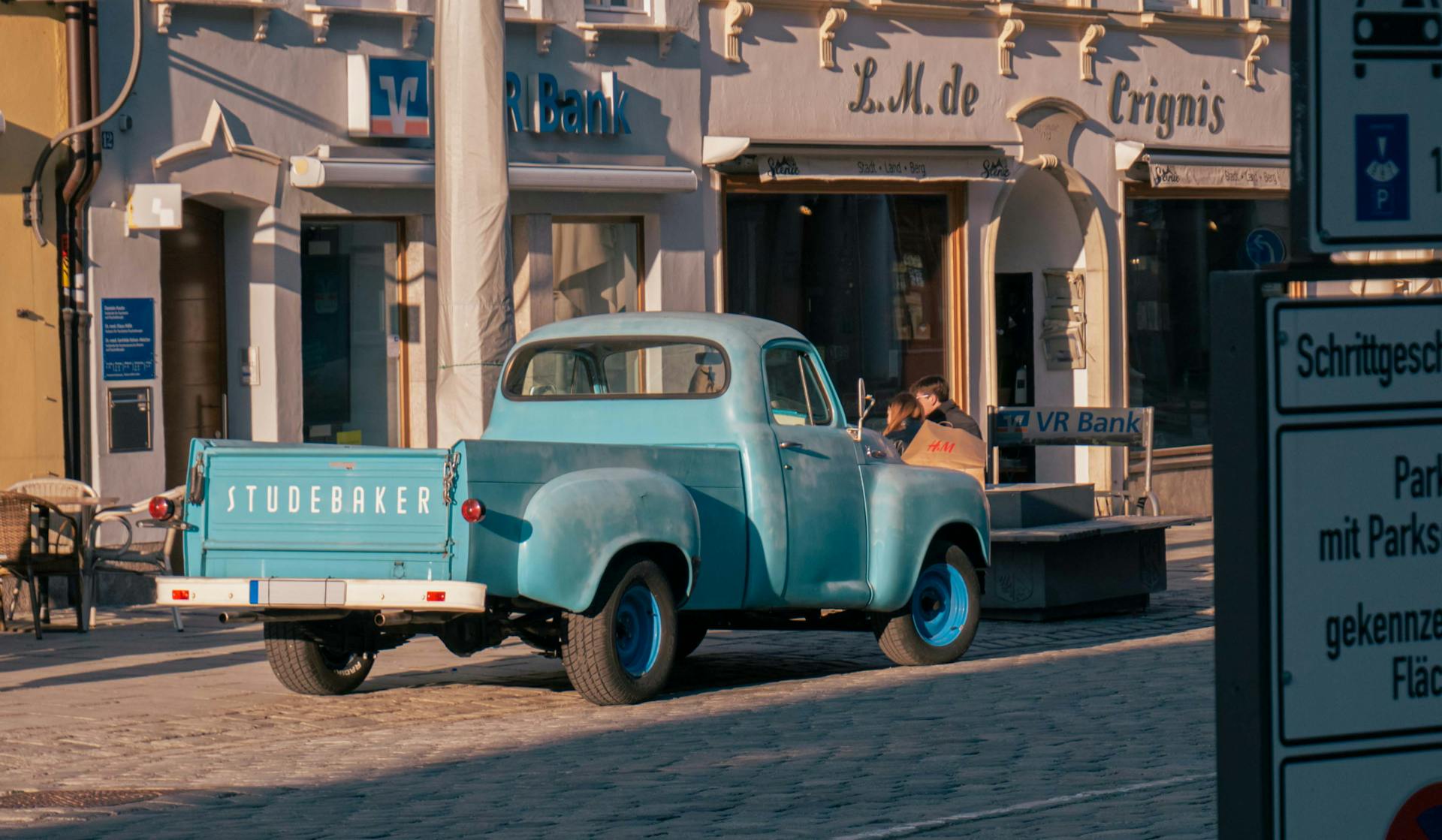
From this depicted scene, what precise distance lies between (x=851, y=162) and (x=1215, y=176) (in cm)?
580

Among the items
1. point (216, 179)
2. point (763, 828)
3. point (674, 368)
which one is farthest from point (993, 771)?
point (216, 179)

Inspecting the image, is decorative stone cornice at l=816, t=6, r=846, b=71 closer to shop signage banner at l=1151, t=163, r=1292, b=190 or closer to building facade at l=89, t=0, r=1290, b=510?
building facade at l=89, t=0, r=1290, b=510

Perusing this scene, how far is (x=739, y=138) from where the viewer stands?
20.4 metres

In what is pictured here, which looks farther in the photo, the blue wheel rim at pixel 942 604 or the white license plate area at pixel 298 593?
the blue wheel rim at pixel 942 604

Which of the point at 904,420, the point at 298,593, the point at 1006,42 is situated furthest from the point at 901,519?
the point at 1006,42

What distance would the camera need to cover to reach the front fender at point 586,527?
10.4m

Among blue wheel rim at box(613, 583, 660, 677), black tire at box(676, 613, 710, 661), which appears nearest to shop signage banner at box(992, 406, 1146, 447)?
black tire at box(676, 613, 710, 661)

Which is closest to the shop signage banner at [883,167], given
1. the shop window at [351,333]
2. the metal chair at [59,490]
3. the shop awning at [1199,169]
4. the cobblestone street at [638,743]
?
the shop awning at [1199,169]

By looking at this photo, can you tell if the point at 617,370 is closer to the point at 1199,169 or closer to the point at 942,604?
the point at 942,604

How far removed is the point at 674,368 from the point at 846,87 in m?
9.88

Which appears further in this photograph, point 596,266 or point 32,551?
point 596,266

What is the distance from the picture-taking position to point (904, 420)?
16375 mm

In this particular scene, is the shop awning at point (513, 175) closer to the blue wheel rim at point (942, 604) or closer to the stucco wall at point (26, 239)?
the stucco wall at point (26, 239)

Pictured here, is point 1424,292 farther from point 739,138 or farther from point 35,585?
point 739,138
